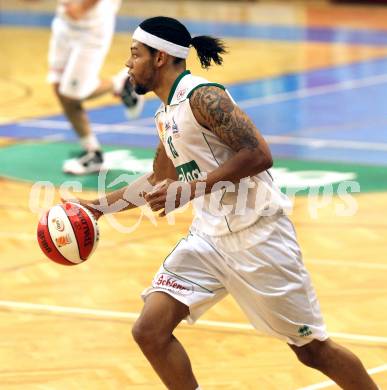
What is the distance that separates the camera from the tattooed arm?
4820 millimetres

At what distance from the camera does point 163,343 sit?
4.95 metres

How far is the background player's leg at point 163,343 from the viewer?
4.94 m

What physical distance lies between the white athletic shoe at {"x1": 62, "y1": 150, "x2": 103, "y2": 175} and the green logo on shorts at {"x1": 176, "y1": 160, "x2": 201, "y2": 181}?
5772 millimetres

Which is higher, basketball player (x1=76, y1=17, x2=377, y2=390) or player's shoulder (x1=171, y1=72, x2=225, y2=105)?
player's shoulder (x1=171, y1=72, x2=225, y2=105)

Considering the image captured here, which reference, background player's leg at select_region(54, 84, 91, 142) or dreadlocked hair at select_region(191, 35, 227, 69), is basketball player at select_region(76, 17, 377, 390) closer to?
dreadlocked hair at select_region(191, 35, 227, 69)

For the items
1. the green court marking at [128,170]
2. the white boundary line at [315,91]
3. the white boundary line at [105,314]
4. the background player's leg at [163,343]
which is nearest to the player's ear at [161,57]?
the background player's leg at [163,343]

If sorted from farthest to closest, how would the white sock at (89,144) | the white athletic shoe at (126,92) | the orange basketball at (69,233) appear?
the white athletic shoe at (126,92) < the white sock at (89,144) < the orange basketball at (69,233)

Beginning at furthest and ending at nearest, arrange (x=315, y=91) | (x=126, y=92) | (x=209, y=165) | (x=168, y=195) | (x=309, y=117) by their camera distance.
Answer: (x=315, y=91)
(x=309, y=117)
(x=126, y=92)
(x=209, y=165)
(x=168, y=195)

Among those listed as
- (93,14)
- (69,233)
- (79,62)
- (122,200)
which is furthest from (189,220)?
(69,233)

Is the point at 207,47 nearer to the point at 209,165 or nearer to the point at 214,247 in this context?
the point at 209,165

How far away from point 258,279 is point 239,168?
21.5 inches

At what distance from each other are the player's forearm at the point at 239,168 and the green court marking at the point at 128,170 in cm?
529

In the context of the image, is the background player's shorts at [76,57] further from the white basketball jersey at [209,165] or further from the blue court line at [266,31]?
the blue court line at [266,31]

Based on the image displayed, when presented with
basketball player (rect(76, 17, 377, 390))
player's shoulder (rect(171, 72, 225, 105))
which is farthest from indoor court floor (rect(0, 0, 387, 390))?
player's shoulder (rect(171, 72, 225, 105))
